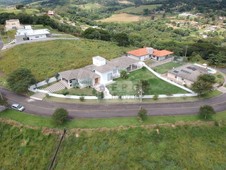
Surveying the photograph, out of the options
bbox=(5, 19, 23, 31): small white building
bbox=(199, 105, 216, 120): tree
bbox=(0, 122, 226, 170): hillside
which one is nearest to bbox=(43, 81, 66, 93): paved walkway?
bbox=(0, 122, 226, 170): hillside

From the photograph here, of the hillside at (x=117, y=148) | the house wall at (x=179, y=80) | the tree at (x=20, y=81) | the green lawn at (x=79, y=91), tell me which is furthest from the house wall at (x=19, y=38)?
the house wall at (x=179, y=80)

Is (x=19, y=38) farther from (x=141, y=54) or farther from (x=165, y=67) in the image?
(x=165, y=67)

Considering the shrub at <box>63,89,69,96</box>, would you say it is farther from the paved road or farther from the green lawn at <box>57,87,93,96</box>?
the paved road

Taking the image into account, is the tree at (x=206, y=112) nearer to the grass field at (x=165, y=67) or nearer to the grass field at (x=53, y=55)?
the grass field at (x=165, y=67)

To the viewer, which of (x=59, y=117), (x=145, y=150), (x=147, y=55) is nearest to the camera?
(x=145, y=150)

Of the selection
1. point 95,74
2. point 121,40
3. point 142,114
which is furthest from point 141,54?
point 142,114

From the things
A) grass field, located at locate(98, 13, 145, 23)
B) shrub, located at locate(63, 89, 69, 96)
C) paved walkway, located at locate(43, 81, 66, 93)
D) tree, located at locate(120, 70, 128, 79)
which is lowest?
grass field, located at locate(98, 13, 145, 23)
